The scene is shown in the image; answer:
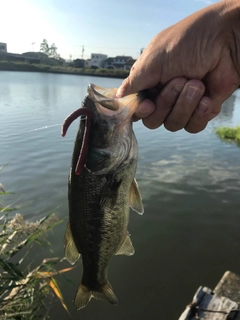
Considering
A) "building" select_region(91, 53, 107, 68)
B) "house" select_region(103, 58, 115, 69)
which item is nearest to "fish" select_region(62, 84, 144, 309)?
"house" select_region(103, 58, 115, 69)

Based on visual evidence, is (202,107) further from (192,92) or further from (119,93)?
(119,93)

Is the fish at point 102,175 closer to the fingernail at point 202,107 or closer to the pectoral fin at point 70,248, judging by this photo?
the pectoral fin at point 70,248

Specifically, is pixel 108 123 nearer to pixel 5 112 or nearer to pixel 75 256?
pixel 75 256

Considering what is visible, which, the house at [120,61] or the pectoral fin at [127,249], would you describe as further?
the house at [120,61]

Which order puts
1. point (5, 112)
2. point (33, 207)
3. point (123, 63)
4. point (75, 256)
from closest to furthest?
point (75, 256), point (33, 207), point (5, 112), point (123, 63)

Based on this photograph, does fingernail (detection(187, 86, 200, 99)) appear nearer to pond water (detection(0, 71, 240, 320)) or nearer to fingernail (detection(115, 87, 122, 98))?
fingernail (detection(115, 87, 122, 98))

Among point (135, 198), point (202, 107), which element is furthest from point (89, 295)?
point (202, 107)

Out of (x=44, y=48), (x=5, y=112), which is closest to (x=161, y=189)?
(x=5, y=112)

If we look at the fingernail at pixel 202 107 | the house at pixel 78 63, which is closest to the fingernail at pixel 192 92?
the fingernail at pixel 202 107
